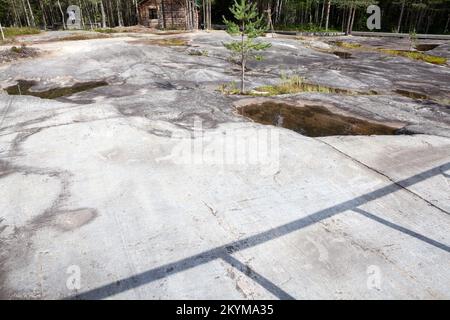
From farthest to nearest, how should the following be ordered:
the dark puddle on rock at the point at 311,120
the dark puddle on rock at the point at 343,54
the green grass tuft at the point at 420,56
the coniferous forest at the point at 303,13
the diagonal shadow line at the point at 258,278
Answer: the coniferous forest at the point at 303,13
the dark puddle on rock at the point at 343,54
the green grass tuft at the point at 420,56
the dark puddle on rock at the point at 311,120
the diagonal shadow line at the point at 258,278

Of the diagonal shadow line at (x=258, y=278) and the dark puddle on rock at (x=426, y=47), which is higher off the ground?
the dark puddle on rock at (x=426, y=47)

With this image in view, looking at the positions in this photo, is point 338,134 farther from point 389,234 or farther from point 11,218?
point 11,218

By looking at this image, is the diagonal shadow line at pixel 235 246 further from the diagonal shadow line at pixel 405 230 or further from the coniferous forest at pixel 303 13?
the coniferous forest at pixel 303 13

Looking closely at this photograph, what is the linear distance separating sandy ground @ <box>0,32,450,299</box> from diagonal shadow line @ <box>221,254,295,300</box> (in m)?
0.02

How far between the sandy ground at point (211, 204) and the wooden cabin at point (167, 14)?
1366 inches

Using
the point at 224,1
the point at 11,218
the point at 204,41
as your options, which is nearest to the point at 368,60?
the point at 204,41

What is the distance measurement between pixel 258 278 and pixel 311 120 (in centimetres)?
784

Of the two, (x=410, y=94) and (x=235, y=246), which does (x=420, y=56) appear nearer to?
(x=410, y=94)

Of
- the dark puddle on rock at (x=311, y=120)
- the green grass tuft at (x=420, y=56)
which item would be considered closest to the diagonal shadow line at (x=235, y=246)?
the dark puddle on rock at (x=311, y=120)

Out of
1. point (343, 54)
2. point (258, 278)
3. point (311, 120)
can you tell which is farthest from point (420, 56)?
point (258, 278)

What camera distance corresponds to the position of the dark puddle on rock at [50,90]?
46.5ft

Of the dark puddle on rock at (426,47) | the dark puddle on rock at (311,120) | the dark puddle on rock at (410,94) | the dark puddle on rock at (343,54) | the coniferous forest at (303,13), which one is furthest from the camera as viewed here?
the coniferous forest at (303,13)

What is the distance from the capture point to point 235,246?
527 centimetres
